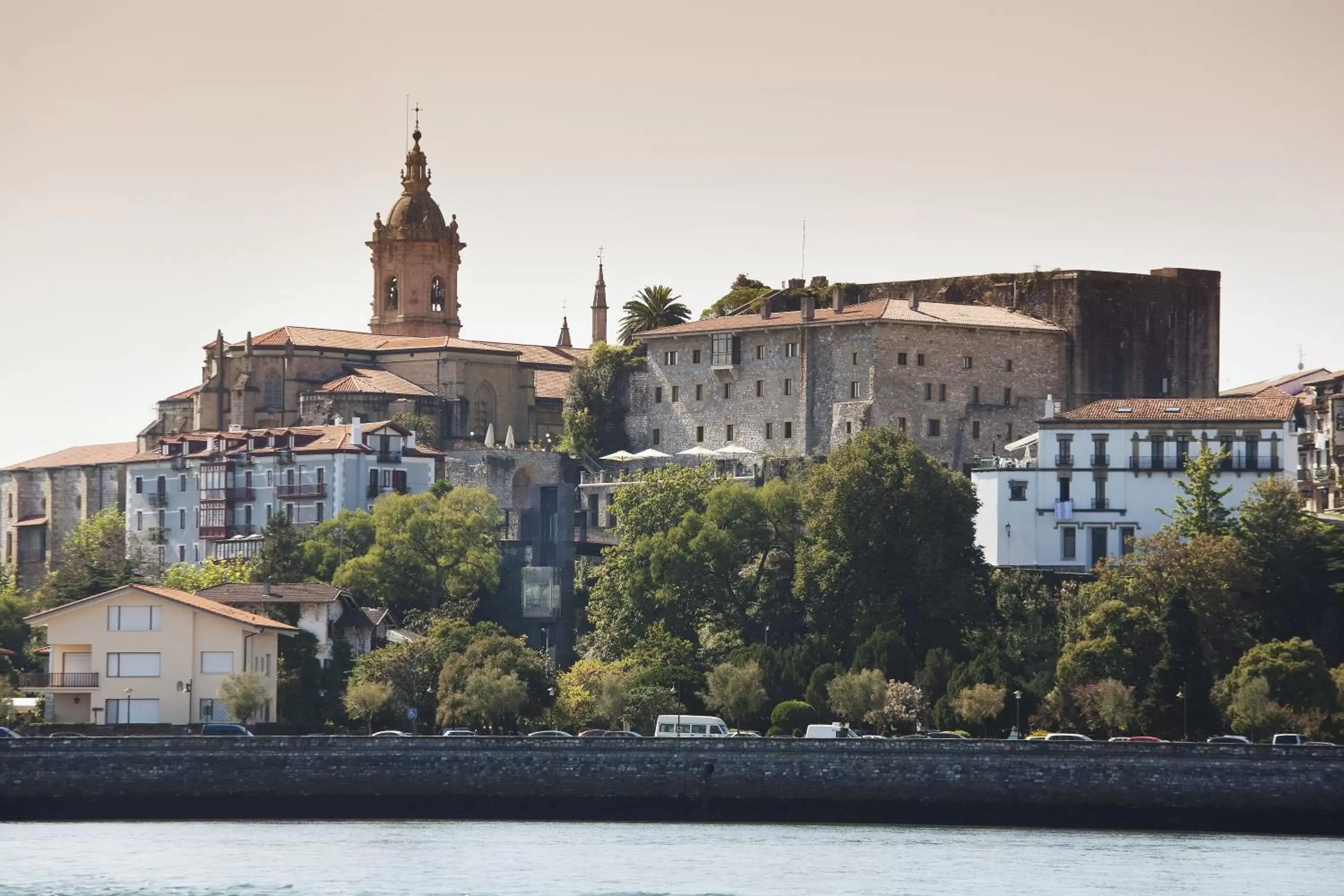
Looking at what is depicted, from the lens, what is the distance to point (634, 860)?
75625 mm

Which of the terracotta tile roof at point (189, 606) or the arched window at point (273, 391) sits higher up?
the arched window at point (273, 391)

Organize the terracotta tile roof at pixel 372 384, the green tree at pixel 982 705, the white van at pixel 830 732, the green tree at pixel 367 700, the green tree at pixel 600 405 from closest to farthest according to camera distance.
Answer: the white van at pixel 830 732, the green tree at pixel 982 705, the green tree at pixel 367 700, the green tree at pixel 600 405, the terracotta tile roof at pixel 372 384

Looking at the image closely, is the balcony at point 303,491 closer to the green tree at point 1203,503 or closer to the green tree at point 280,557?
the green tree at point 280,557

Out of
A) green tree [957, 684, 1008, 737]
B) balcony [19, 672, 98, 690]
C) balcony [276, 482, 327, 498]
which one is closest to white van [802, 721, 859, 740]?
green tree [957, 684, 1008, 737]

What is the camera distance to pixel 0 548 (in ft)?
532

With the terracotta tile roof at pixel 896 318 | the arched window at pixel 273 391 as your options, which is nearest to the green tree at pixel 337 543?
the terracotta tile roof at pixel 896 318

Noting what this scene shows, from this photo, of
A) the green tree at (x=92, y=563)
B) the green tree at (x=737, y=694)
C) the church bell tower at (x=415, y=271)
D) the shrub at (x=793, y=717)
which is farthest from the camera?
the church bell tower at (x=415, y=271)

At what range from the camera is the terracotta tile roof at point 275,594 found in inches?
4395

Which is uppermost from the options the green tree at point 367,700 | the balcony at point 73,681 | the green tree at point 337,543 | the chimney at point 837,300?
the chimney at point 837,300

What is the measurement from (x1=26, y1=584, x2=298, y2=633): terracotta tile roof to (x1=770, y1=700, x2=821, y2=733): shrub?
16577 millimetres

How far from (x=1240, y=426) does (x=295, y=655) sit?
34848 mm

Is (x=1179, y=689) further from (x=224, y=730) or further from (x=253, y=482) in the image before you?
(x=253, y=482)

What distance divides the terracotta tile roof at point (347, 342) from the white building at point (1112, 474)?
43989mm

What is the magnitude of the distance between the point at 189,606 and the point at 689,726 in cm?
1641
